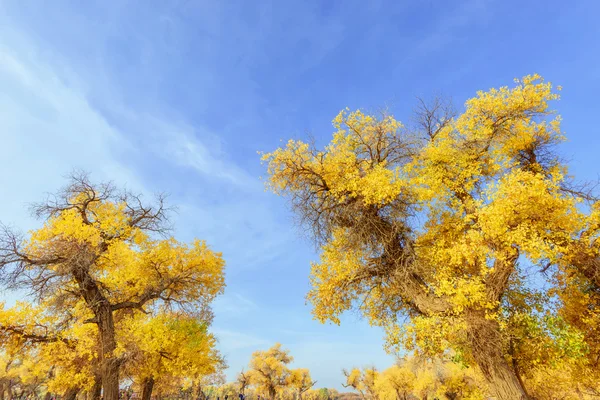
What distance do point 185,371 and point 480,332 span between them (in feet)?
39.5

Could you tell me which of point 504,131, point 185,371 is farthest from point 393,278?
point 185,371

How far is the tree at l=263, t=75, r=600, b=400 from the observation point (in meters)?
7.99

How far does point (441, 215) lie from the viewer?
10734 millimetres

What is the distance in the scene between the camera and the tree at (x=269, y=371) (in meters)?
46.8

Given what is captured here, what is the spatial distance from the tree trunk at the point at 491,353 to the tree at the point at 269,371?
44799mm

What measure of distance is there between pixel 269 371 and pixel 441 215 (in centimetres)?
4543

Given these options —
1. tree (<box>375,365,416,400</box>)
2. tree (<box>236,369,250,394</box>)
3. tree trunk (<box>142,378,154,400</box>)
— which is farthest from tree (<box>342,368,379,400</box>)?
tree trunk (<box>142,378,154,400</box>)

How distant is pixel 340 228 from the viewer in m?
11.4

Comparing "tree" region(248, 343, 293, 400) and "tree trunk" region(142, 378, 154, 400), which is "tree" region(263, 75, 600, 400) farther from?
"tree" region(248, 343, 293, 400)

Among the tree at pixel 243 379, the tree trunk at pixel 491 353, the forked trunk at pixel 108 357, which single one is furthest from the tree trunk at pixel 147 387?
the tree at pixel 243 379

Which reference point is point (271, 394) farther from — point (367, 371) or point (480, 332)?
point (480, 332)

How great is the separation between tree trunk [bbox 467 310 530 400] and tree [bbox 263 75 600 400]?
29 mm

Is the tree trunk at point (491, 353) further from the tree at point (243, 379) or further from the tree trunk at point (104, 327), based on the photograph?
the tree at point (243, 379)

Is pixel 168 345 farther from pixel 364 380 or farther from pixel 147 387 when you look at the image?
pixel 364 380
